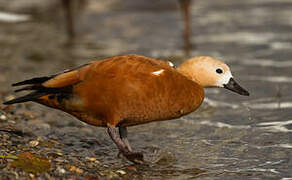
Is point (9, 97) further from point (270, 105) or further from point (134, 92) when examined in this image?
point (270, 105)

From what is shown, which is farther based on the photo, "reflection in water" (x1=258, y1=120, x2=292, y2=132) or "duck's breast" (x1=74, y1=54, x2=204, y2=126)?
"reflection in water" (x1=258, y1=120, x2=292, y2=132)

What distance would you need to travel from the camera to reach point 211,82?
6230 millimetres

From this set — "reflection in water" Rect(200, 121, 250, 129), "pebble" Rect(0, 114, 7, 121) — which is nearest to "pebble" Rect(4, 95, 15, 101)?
"pebble" Rect(0, 114, 7, 121)

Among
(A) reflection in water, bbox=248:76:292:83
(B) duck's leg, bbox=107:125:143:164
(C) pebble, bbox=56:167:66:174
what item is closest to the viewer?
(C) pebble, bbox=56:167:66:174

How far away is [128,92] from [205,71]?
0.98 m

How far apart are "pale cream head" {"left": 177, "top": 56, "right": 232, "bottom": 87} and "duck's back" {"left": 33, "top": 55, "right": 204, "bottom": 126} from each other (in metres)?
0.18

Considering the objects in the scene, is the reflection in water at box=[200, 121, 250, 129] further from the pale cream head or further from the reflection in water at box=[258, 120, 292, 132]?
the pale cream head

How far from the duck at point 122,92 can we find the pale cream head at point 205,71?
23 mm

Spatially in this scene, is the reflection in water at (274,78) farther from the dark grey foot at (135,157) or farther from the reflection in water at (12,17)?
the reflection in water at (12,17)

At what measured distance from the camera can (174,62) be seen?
11836 millimetres

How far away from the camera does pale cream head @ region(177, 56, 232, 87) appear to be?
20.2 ft

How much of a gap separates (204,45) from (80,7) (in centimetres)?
671

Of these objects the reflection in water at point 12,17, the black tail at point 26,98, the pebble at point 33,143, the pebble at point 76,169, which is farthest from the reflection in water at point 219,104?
the reflection in water at point 12,17

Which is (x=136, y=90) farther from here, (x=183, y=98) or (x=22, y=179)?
(x=22, y=179)
